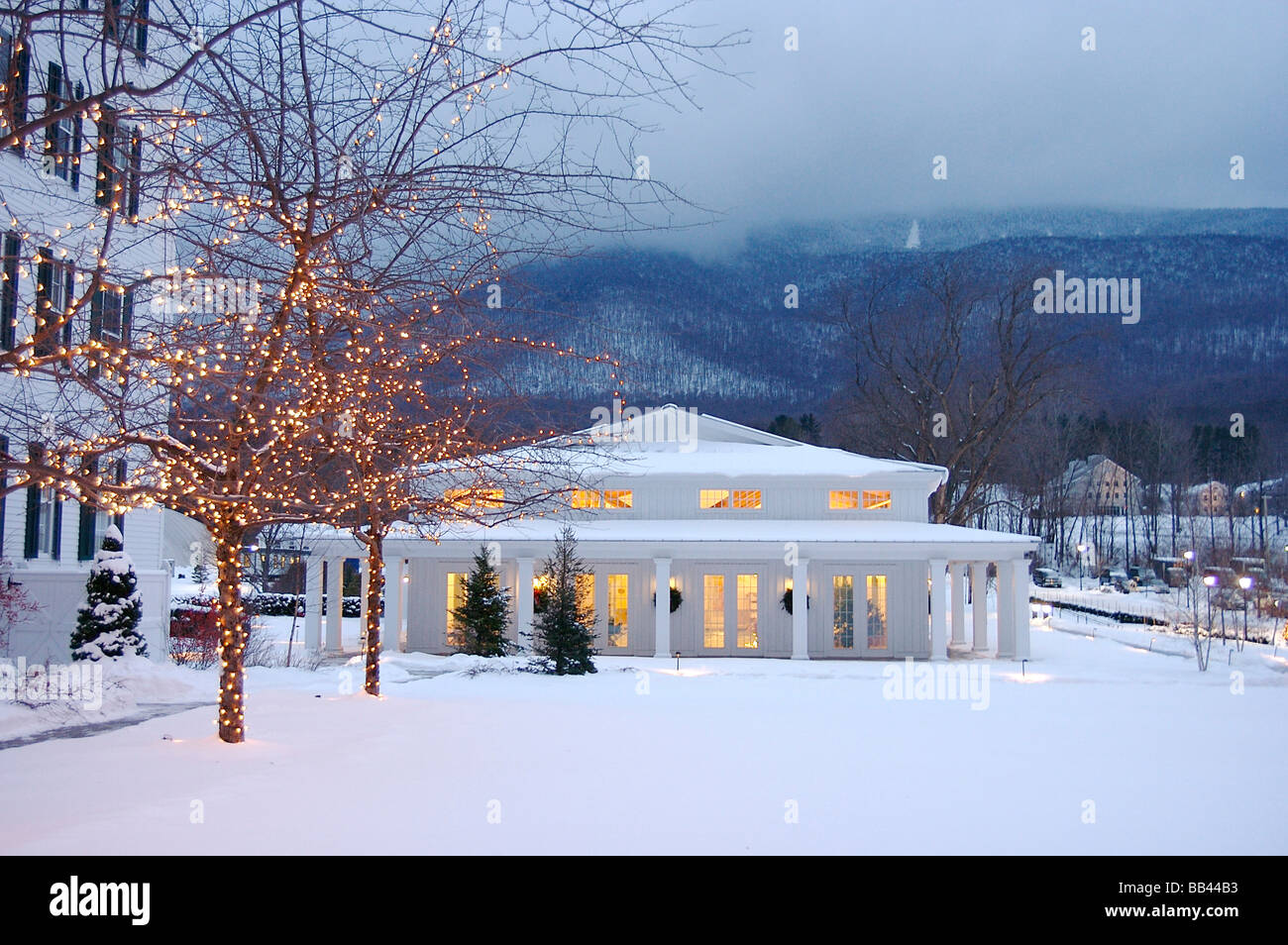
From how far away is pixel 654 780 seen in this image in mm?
7047

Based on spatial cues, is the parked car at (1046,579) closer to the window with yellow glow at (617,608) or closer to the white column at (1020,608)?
the white column at (1020,608)

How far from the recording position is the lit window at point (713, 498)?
81.3 ft

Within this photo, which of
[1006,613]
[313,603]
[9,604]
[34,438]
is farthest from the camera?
[1006,613]

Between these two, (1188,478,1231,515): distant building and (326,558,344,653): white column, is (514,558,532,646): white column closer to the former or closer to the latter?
(326,558,344,653): white column

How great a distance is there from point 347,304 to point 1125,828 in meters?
6.79

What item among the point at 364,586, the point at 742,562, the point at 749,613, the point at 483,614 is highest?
the point at 742,562

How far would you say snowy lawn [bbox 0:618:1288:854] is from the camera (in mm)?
5359

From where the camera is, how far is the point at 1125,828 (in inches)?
238

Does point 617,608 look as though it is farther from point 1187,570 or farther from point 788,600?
point 1187,570

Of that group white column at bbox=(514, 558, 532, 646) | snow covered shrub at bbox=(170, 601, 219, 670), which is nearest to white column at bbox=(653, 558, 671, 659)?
white column at bbox=(514, 558, 532, 646)

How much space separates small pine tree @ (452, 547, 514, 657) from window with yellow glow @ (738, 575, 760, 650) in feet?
19.1

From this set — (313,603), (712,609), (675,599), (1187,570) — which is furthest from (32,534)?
(1187,570)

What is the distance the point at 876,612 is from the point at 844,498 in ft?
10.3
